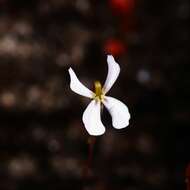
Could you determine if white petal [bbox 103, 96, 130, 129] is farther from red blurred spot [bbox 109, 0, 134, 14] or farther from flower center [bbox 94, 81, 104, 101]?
red blurred spot [bbox 109, 0, 134, 14]

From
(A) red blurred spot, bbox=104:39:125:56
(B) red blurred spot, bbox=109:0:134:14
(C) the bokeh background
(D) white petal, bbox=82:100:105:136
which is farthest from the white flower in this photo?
(B) red blurred spot, bbox=109:0:134:14

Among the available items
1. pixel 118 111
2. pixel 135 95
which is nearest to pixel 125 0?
pixel 135 95

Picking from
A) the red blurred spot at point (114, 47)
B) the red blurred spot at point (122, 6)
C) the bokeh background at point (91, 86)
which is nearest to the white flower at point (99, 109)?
the bokeh background at point (91, 86)

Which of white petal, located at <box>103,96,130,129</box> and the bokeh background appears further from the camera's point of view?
the bokeh background

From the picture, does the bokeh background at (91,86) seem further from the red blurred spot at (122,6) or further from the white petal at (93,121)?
the white petal at (93,121)

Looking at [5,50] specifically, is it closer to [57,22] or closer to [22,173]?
[57,22]

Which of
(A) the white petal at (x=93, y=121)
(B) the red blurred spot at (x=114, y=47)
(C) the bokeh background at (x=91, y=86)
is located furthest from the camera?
(B) the red blurred spot at (x=114, y=47)

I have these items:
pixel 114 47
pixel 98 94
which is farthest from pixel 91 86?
pixel 98 94
